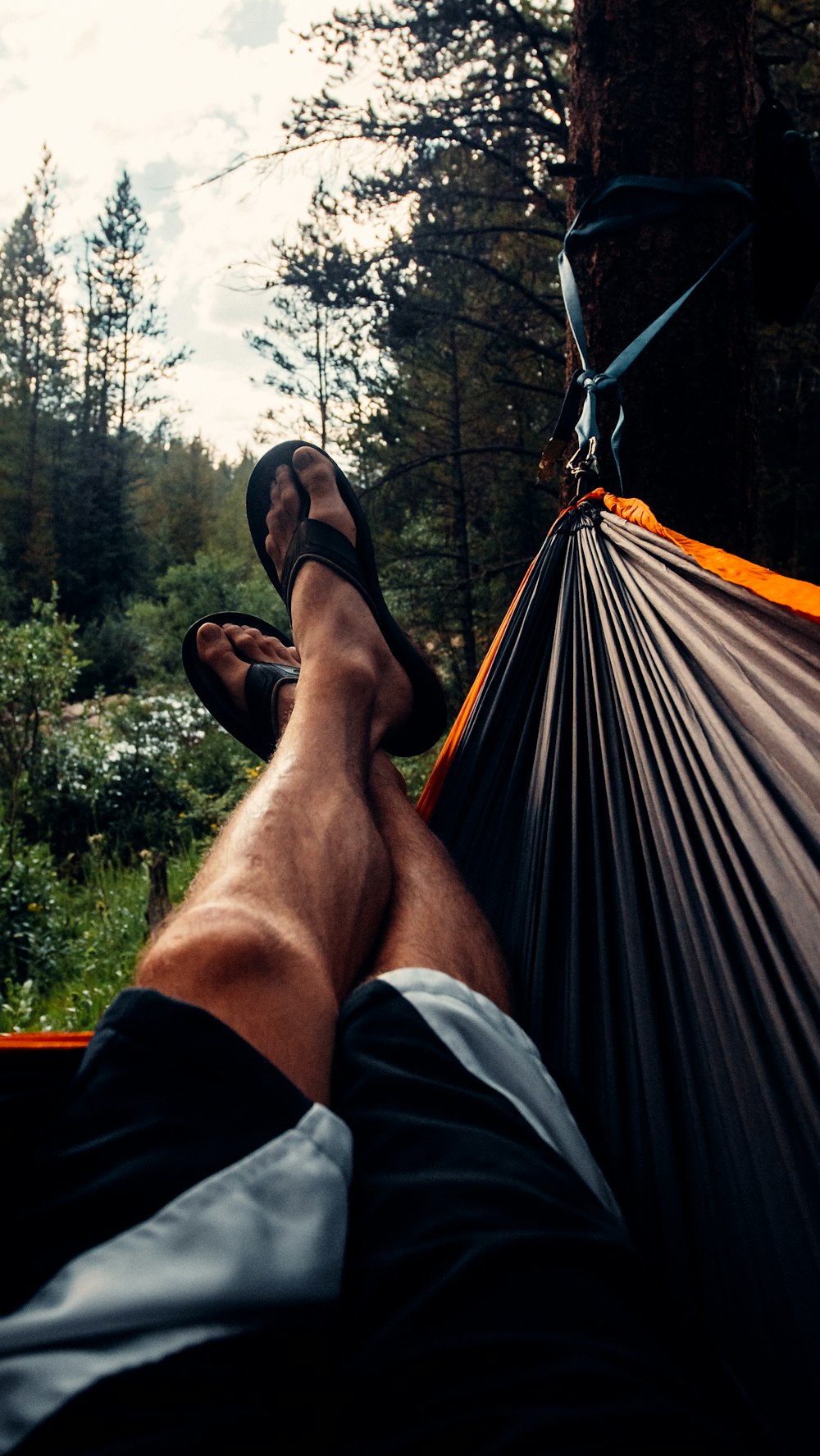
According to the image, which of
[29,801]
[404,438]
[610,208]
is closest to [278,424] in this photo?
[404,438]

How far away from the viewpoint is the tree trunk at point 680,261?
1304mm

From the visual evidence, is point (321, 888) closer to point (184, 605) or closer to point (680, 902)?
point (680, 902)

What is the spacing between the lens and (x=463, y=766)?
3.48ft

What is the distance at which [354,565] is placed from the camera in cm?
134

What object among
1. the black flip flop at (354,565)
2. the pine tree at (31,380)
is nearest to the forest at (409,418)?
the black flip flop at (354,565)

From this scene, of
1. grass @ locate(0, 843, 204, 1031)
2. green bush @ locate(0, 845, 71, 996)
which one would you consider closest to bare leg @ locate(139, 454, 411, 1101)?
grass @ locate(0, 843, 204, 1031)

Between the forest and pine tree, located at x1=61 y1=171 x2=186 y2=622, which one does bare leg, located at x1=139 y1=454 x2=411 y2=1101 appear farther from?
pine tree, located at x1=61 y1=171 x2=186 y2=622

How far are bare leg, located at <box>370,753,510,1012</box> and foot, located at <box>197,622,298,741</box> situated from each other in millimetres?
472

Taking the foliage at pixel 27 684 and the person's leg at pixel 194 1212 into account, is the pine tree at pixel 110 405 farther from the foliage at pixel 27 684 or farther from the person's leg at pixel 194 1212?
the person's leg at pixel 194 1212

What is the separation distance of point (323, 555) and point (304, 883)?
70cm

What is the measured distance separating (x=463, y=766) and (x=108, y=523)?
15531mm

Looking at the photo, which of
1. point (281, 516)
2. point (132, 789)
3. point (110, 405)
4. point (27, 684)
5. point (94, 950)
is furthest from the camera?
point (110, 405)

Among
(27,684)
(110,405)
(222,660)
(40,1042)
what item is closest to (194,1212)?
(40,1042)

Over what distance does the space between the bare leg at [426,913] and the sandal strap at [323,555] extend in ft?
1.22
